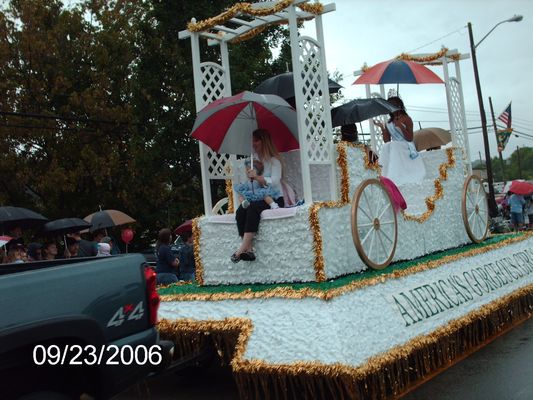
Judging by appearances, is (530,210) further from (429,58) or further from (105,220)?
(105,220)

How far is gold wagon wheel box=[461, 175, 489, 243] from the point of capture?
8429 mm

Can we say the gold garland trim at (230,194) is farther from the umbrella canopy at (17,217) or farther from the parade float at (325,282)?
the umbrella canopy at (17,217)

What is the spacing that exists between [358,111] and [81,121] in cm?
1498

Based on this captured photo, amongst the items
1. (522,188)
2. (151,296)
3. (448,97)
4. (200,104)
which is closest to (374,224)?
(200,104)

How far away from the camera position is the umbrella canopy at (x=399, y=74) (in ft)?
27.6

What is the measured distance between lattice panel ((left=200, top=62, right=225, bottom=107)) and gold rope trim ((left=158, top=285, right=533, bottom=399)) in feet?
8.95

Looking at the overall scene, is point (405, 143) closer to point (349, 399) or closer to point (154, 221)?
point (349, 399)

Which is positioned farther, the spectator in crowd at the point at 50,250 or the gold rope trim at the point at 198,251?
the spectator in crowd at the point at 50,250

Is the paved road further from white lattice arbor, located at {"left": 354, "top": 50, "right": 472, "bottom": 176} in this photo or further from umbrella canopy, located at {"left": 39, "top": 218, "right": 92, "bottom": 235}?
umbrella canopy, located at {"left": 39, "top": 218, "right": 92, "bottom": 235}

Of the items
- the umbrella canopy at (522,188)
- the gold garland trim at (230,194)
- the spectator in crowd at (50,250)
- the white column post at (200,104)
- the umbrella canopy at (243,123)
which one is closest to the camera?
the umbrella canopy at (243,123)

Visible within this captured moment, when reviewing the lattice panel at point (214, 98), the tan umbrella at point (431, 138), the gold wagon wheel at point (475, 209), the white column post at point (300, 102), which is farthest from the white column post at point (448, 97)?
the white column post at point (300, 102)

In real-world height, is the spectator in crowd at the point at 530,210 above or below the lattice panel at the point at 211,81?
below

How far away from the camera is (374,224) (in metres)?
6.29
